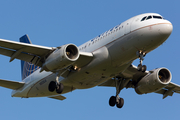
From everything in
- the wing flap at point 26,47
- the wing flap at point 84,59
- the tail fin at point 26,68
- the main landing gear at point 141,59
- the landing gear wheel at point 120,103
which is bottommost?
the landing gear wheel at point 120,103

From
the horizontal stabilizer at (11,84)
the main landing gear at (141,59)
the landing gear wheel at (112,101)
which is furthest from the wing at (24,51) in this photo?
the landing gear wheel at (112,101)

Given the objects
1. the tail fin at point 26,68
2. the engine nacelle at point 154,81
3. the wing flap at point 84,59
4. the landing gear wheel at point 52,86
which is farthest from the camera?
the tail fin at point 26,68

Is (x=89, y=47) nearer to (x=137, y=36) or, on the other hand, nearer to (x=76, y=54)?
(x=76, y=54)

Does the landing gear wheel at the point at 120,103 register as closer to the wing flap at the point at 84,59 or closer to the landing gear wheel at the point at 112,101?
the landing gear wheel at the point at 112,101

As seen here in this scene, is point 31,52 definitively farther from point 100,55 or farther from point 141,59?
point 141,59

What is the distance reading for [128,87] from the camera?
118 feet

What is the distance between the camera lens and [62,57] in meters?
27.5

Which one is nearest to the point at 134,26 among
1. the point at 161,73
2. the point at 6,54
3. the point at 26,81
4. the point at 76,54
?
the point at 76,54

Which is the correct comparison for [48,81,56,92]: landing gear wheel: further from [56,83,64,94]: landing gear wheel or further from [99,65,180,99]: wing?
[99,65,180,99]: wing

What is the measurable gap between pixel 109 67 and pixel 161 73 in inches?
316

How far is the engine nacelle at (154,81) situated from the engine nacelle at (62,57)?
940cm

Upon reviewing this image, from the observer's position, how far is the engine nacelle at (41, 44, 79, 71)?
90.2 feet

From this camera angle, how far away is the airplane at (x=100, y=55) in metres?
26.7

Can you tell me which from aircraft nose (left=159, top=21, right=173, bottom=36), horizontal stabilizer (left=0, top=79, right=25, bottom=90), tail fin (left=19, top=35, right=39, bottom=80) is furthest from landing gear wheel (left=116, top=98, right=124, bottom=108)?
horizontal stabilizer (left=0, top=79, right=25, bottom=90)
